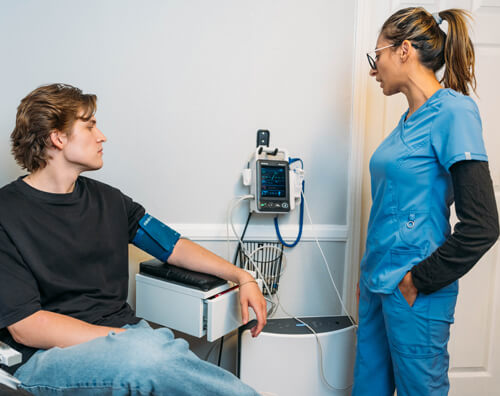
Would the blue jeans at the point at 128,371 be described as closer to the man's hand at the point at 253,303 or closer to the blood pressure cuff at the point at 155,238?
the man's hand at the point at 253,303

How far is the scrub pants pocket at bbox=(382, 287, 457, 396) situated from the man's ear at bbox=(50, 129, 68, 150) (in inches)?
41.5

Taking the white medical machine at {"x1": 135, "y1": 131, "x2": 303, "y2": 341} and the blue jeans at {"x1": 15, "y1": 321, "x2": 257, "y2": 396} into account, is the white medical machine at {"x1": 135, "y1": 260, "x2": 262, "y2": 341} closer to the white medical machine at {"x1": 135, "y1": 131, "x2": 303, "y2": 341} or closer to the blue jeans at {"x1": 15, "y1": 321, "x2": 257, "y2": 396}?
the white medical machine at {"x1": 135, "y1": 131, "x2": 303, "y2": 341}

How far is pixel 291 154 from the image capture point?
1.70m

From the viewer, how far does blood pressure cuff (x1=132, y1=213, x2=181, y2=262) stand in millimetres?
1369

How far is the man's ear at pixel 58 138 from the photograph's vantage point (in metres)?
1.15

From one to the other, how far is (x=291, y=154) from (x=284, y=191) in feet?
0.65

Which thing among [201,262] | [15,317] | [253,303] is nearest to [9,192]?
[15,317]

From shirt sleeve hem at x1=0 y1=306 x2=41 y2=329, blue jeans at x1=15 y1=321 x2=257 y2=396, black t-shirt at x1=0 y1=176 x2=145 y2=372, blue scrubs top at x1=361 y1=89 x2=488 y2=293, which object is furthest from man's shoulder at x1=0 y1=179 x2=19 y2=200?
blue scrubs top at x1=361 y1=89 x2=488 y2=293

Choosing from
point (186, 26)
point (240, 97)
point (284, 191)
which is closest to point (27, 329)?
point (284, 191)

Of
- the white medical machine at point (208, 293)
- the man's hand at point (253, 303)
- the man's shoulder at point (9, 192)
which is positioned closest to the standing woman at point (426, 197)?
the man's hand at point (253, 303)

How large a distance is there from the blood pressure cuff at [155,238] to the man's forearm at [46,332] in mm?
413

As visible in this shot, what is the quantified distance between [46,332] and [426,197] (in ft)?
3.42

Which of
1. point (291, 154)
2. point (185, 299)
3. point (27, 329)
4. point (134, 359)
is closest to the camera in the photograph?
point (134, 359)

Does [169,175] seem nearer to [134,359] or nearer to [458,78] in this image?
[134,359]
